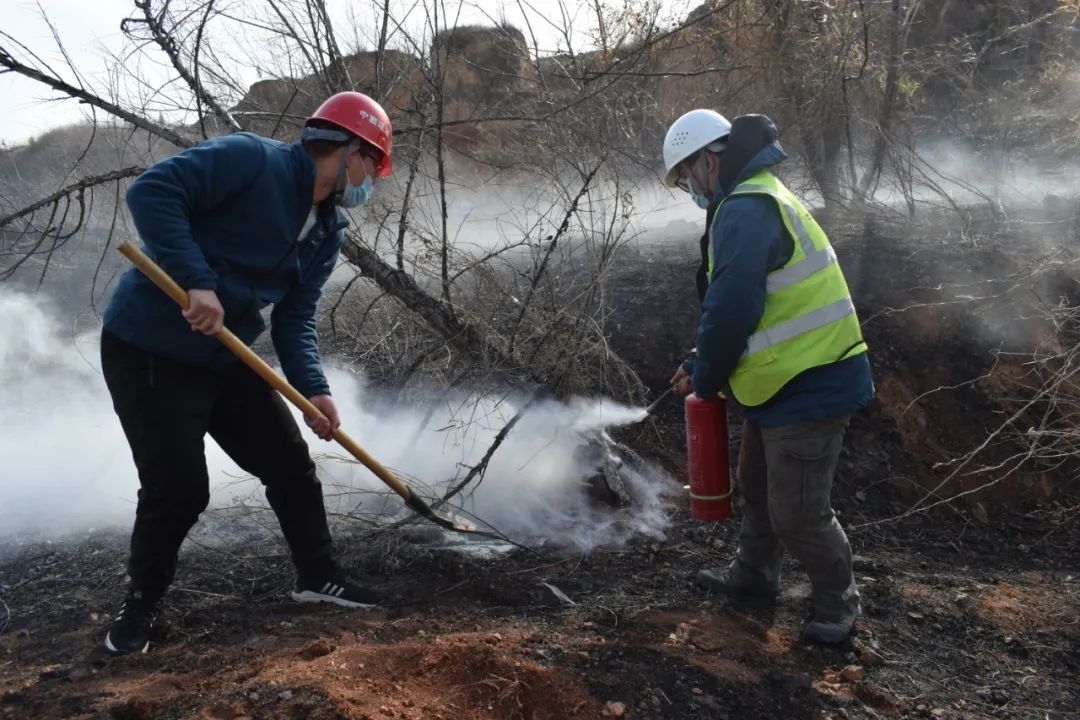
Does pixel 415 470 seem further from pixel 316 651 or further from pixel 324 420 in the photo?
pixel 316 651

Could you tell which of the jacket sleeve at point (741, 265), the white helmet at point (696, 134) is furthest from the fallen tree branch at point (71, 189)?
the jacket sleeve at point (741, 265)

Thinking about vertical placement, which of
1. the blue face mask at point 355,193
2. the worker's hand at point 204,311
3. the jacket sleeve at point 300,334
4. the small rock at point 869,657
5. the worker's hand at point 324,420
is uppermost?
the blue face mask at point 355,193

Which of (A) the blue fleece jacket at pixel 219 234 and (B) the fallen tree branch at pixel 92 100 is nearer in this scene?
(A) the blue fleece jacket at pixel 219 234

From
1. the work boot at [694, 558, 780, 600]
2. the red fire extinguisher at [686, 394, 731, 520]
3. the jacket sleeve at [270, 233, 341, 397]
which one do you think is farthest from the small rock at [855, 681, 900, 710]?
A: the jacket sleeve at [270, 233, 341, 397]

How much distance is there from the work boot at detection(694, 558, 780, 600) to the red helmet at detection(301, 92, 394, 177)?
2462 mm

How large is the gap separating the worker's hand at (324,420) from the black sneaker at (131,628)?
3.01 ft

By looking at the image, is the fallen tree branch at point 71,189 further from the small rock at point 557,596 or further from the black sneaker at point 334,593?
the small rock at point 557,596

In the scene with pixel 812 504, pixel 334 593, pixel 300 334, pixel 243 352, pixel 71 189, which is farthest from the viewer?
pixel 71 189

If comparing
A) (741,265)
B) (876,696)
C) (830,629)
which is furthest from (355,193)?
(876,696)

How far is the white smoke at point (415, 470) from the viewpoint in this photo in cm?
470

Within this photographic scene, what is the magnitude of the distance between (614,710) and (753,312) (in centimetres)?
150

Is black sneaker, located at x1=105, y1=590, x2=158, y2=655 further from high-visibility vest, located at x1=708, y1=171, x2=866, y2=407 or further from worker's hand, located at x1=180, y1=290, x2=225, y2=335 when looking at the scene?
high-visibility vest, located at x1=708, y1=171, x2=866, y2=407

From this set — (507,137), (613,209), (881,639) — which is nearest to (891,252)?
(613,209)

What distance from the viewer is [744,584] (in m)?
3.81
